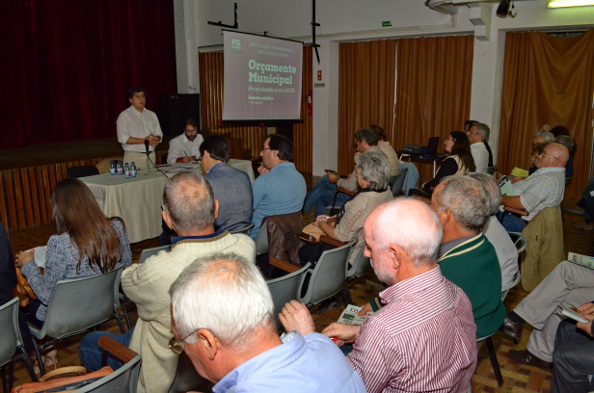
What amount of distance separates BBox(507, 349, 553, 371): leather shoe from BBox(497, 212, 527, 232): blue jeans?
1.56 m

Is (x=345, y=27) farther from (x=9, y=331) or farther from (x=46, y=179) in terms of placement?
(x=9, y=331)

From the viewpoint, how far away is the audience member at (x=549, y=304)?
10.1 feet

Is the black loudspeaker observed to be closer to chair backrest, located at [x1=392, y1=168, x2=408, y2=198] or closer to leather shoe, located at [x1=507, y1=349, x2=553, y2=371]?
chair backrest, located at [x1=392, y1=168, x2=408, y2=198]

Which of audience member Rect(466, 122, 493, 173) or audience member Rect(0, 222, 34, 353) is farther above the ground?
audience member Rect(466, 122, 493, 173)

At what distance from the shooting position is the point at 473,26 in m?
7.60

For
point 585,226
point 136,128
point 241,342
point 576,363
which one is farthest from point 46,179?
point 585,226

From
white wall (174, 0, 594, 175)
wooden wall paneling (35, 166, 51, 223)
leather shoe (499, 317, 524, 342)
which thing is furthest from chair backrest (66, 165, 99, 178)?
white wall (174, 0, 594, 175)

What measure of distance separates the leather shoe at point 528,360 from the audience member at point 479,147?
2829 millimetres

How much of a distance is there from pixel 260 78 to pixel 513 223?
Answer: 15.7 ft

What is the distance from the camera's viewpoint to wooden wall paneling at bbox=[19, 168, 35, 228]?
5926 mm

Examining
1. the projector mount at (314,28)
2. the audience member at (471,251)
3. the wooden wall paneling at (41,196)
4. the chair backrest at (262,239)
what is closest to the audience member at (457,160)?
the chair backrest at (262,239)

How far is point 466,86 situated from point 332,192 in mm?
3850

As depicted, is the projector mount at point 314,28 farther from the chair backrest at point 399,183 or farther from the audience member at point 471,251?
the audience member at point 471,251

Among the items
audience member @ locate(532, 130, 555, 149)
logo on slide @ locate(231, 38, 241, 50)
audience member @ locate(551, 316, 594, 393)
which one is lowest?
audience member @ locate(551, 316, 594, 393)
